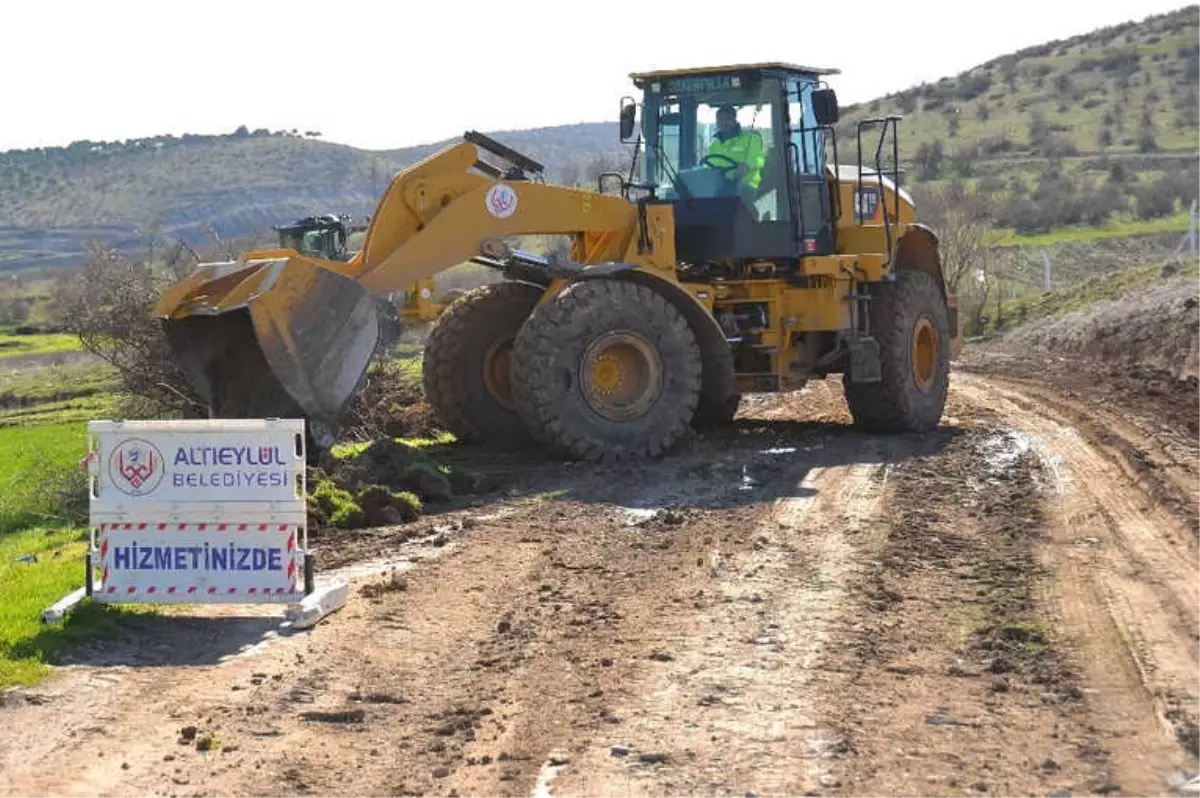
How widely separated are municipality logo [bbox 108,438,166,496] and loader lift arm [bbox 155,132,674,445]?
3311 millimetres

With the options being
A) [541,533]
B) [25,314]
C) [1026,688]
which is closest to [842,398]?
[541,533]

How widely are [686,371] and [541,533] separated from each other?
138 inches

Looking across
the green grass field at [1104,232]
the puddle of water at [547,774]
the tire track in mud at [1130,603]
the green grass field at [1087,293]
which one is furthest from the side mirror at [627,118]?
the green grass field at [1104,232]

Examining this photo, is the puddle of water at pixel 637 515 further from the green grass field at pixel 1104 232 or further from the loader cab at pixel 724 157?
the green grass field at pixel 1104 232

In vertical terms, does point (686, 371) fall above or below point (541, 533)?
above

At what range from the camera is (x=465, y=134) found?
14.5m

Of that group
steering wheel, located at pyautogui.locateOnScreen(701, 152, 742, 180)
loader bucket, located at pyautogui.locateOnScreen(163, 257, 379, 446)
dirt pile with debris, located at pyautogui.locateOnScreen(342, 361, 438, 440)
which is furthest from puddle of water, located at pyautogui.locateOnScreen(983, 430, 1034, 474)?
dirt pile with debris, located at pyautogui.locateOnScreen(342, 361, 438, 440)

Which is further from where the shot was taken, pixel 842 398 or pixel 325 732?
pixel 842 398

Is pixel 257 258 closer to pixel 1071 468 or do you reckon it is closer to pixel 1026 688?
pixel 1071 468

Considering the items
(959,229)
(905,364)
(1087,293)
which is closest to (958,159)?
(959,229)

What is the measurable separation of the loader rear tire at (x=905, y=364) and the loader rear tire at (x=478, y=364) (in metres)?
3.29

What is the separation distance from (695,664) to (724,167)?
28.7ft

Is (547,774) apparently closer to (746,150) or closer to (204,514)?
(204,514)

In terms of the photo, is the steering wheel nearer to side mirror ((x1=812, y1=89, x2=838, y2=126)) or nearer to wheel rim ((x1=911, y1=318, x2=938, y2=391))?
side mirror ((x1=812, y1=89, x2=838, y2=126))
